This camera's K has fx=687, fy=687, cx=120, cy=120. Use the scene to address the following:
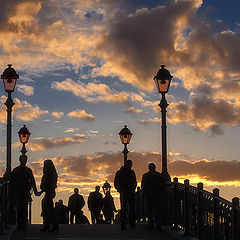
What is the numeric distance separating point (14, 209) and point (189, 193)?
6.12 m

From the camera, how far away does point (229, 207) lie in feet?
39.2

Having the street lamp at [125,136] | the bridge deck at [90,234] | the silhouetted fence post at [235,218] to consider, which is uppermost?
the street lamp at [125,136]

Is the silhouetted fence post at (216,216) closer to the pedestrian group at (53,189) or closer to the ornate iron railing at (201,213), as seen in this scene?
the ornate iron railing at (201,213)

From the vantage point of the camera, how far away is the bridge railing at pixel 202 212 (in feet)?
38.9

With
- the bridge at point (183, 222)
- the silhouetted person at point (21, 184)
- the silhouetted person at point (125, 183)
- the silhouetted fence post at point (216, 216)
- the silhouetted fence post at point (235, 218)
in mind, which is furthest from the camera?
the silhouetted person at point (125, 183)

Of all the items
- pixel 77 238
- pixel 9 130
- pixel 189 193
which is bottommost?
pixel 77 238

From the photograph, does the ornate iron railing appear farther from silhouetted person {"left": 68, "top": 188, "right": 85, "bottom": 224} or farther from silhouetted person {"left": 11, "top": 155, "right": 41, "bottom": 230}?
silhouetted person {"left": 68, "top": 188, "right": 85, "bottom": 224}

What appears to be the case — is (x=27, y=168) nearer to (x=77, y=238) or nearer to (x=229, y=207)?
(x=77, y=238)

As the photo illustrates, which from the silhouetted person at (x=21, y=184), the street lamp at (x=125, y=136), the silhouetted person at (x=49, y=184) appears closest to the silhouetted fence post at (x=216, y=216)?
the silhouetted person at (x=49, y=184)

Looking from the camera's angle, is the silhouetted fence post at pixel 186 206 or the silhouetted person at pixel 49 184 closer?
the silhouetted fence post at pixel 186 206

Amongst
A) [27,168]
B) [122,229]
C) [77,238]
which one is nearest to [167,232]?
[122,229]

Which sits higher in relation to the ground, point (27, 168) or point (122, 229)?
point (27, 168)

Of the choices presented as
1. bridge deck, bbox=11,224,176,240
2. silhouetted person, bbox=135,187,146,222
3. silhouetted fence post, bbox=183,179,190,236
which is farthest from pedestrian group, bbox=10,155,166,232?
silhouetted person, bbox=135,187,146,222

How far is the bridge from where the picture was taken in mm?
12242
